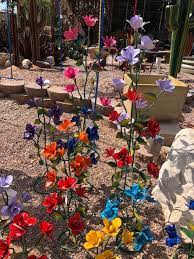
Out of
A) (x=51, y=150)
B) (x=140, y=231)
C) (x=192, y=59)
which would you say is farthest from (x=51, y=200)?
(x=192, y=59)

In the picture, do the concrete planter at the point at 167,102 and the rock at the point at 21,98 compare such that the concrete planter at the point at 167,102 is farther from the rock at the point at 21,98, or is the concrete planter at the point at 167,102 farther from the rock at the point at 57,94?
the rock at the point at 21,98

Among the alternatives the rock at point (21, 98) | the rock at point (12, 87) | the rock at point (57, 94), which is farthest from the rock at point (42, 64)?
the rock at point (57, 94)

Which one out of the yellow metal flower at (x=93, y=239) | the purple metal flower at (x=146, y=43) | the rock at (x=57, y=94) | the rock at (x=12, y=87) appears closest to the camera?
the yellow metal flower at (x=93, y=239)

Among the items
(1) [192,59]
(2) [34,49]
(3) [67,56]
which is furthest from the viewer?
(3) [67,56]

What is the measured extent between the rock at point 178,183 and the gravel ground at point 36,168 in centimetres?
12

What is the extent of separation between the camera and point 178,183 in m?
2.00

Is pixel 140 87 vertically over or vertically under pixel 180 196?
over

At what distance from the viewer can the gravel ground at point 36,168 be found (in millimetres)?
1869

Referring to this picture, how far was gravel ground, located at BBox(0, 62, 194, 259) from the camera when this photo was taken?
1869 millimetres

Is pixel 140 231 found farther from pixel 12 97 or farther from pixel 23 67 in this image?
pixel 23 67

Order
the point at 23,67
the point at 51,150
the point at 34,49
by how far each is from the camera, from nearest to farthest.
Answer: the point at 51,150 < the point at 23,67 < the point at 34,49

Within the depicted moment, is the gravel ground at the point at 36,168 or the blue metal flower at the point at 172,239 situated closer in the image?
the blue metal flower at the point at 172,239

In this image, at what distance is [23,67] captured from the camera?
538cm

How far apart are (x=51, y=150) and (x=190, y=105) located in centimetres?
285
